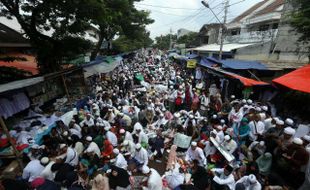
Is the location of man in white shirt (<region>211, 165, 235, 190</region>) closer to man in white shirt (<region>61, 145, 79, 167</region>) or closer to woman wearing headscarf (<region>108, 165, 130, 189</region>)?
woman wearing headscarf (<region>108, 165, 130, 189</region>)

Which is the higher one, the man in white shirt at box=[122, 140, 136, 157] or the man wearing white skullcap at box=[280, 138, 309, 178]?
the man wearing white skullcap at box=[280, 138, 309, 178]

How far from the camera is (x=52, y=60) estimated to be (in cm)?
941

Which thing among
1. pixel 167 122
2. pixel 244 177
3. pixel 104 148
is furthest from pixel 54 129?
pixel 244 177

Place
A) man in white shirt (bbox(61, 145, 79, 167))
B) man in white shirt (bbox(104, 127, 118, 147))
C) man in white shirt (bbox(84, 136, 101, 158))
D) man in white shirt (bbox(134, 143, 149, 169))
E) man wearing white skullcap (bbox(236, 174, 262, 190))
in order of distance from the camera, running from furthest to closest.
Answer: man in white shirt (bbox(104, 127, 118, 147))
man in white shirt (bbox(134, 143, 149, 169))
man in white shirt (bbox(84, 136, 101, 158))
man in white shirt (bbox(61, 145, 79, 167))
man wearing white skullcap (bbox(236, 174, 262, 190))

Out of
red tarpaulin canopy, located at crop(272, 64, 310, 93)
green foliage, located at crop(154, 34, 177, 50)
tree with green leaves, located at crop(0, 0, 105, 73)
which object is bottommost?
green foliage, located at crop(154, 34, 177, 50)

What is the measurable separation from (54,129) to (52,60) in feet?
12.3

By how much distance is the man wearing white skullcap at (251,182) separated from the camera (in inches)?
181

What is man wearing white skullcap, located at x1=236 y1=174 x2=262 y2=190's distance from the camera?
181 inches

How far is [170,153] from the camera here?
6793 mm

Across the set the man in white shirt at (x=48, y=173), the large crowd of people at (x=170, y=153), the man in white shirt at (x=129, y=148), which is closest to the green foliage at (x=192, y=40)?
the large crowd of people at (x=170, y=153)

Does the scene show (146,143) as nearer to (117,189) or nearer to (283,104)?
(117,189)

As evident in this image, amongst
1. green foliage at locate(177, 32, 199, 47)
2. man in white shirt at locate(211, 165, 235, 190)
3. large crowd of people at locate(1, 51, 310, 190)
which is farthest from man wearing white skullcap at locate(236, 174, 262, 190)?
green foliage at locate(177, 32, 199, 47)

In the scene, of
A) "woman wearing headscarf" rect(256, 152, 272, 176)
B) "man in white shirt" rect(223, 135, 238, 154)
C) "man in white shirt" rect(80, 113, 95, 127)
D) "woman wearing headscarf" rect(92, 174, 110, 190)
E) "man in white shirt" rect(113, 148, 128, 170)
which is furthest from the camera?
"man in white shirt" rect(80, 113, 95, 127)

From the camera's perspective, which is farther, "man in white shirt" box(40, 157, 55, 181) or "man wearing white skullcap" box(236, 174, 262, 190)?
"man in white shirt" box(40, 157, 55, 181)
